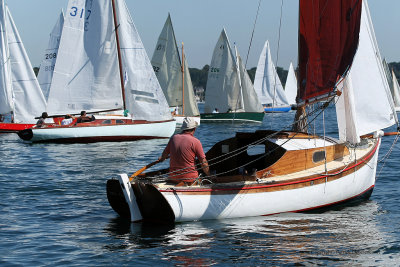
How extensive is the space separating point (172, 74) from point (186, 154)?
36.3 meters

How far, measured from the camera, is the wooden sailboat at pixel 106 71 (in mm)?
30734

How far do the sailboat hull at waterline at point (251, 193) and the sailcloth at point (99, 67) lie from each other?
708 inches

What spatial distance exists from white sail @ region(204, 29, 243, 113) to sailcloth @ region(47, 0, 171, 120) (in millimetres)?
19076

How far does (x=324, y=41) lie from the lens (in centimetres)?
1393

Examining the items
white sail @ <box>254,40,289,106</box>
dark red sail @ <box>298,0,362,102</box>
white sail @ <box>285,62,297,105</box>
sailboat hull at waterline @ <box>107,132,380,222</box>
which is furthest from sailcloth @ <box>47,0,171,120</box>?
white sail @ <box>285,62,297,105</box>

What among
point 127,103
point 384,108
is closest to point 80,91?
point 127,103

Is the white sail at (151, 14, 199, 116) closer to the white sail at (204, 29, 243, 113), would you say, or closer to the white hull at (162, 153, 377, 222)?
the white sail at (204, 29, 243, 113)

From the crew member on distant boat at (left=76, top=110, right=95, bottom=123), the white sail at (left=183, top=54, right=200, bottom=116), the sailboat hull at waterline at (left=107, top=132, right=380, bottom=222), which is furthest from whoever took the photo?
the white sail at (left=183, top=54, right=200, bottom=116)

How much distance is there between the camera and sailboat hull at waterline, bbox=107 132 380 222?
1117cm

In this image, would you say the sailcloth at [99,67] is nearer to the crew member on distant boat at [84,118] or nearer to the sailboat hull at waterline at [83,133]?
the sailboat hull at waterline at [83,133]

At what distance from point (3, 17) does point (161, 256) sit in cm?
3112

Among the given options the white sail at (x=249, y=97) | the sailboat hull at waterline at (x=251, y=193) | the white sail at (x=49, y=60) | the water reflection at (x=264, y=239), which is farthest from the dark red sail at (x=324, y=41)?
the white sail at (x=249, y=97)

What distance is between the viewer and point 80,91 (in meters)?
31.1

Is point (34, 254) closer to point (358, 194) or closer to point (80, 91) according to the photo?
point (358, 194)
